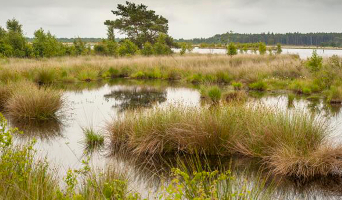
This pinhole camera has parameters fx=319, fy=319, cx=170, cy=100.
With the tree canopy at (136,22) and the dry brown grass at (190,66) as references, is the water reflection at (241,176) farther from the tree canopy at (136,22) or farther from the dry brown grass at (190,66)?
the tree canopy at (136,22)

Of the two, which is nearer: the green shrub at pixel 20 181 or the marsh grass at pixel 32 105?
the green shrub at pixel 20 181

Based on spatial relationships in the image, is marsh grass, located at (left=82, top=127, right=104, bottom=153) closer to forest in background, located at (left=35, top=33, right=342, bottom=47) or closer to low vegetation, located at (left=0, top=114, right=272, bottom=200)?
low vegetation, located at (left=0, top=114, right=272, bottom=200)

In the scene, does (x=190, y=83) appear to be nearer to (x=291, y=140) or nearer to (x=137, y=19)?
(x=291, y=140)

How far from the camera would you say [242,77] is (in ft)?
66.1

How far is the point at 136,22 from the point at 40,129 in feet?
125

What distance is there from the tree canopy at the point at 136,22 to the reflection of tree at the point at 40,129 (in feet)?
117

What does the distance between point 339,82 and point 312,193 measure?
475 inches

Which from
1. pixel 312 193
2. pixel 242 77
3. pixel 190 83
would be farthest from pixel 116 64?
pixel 312 193

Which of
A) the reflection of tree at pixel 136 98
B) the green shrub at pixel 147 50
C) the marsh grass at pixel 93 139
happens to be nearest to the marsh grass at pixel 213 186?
the marsh grass at pixel 93 139

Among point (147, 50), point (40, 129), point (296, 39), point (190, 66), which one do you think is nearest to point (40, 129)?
point (40, 129)

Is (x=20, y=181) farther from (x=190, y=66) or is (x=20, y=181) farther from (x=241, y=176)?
(x=190, y=66)

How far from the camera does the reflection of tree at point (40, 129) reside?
8.10 m

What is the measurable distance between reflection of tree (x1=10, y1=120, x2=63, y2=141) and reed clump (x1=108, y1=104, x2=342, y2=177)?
1.77m

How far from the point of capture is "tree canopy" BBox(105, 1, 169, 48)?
44.1 meters
